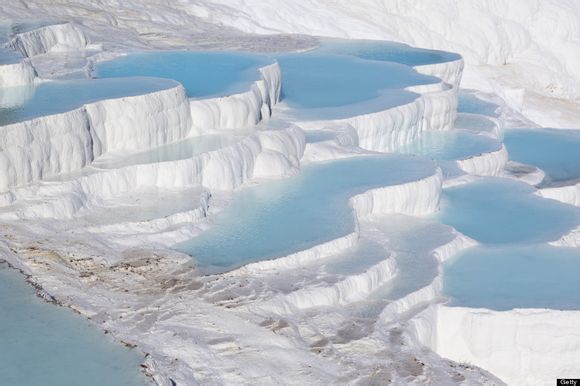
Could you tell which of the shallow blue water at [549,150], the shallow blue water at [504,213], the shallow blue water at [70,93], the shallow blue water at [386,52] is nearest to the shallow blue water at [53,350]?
the shallow blue water at [70,93]

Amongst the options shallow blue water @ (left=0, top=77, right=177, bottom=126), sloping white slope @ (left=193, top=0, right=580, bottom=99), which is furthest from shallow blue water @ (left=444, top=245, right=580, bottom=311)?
sloping white slope @ (left=193, top=0, right=580, bottom=99)

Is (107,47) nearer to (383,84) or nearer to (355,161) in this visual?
(383,84)

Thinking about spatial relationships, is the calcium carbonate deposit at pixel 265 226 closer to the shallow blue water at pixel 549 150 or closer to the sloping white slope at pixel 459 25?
the shallow blue water at pixel 549 150

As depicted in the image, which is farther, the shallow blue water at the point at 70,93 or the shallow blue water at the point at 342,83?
the shallow blue water at the point at 342,83

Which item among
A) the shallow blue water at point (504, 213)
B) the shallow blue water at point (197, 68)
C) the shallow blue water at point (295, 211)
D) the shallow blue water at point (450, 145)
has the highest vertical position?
the shallow blue water at point (197, 68)

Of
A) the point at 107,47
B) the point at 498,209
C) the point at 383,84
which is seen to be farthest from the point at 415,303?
the point at 107,47

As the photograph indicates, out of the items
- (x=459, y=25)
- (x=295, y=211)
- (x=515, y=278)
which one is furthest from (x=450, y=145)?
(x=459, y=25)

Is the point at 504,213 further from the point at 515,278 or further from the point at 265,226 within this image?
the point at 265,226
